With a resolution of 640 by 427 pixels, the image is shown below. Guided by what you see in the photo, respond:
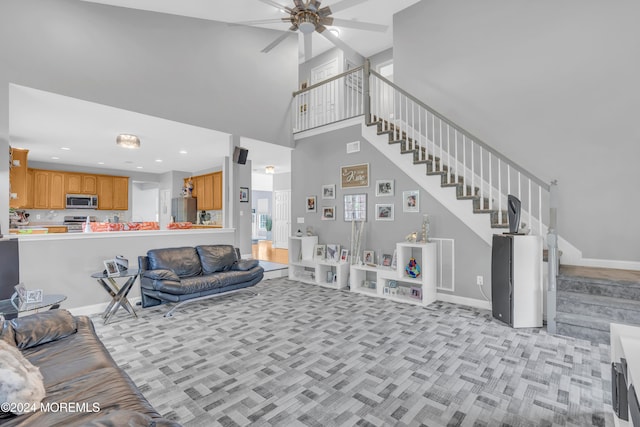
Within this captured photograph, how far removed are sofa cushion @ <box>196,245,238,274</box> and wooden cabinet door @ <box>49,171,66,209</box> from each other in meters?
5.64

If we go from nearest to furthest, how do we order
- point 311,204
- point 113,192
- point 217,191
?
point 311,204, point 217,191, point 113,192

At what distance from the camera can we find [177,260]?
439cm

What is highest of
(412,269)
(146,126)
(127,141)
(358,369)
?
(146,126)

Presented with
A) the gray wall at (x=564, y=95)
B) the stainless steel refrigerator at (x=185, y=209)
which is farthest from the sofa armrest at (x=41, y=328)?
the stainless steel refrigerator at (x=185, y=209)

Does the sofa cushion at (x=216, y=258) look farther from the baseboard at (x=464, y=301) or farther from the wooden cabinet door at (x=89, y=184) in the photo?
the wooden cabinet door at (x=89, y=184)

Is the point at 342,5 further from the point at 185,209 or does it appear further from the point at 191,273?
the point at 185,209

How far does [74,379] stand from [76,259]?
10.3 ft

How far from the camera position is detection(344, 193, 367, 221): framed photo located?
17.7 feet

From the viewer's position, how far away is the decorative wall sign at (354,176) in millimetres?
5356

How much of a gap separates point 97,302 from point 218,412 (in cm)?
326

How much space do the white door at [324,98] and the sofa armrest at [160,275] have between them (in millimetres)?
4024

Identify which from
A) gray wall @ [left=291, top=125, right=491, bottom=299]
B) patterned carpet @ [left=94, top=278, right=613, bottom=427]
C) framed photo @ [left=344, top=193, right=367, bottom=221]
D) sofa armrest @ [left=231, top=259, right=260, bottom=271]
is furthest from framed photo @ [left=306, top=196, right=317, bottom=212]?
patterned carpet @ [left=94, top=278, right=613, bottom=427]

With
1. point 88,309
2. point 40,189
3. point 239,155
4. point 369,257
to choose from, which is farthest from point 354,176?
point 40,189

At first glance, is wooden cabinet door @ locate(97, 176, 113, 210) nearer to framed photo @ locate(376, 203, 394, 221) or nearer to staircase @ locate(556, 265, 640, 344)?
framed photo @ locate(376, 203, 394, 221)
